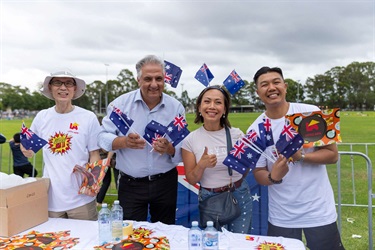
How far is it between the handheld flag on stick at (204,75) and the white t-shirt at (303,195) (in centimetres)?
86

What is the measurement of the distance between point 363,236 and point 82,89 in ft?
14.0

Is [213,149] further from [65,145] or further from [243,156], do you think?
[65,145]

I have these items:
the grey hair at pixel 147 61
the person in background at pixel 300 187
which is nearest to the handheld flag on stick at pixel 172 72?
the grey hair at pixel 147 61

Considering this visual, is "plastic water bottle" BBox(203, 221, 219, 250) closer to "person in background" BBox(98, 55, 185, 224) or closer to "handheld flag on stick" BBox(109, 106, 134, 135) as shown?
"person in background" BBox(98, 55, 185, 224)

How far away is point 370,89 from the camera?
124 feet

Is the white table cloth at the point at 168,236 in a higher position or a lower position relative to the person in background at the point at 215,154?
lower

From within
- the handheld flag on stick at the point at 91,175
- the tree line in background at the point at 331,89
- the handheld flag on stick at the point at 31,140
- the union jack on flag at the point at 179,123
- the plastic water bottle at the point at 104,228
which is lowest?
the plastic water bottle at the point at 104,228

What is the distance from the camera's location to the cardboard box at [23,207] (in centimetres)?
206

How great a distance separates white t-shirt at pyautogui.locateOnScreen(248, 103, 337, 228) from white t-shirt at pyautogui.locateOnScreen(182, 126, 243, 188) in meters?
0.28

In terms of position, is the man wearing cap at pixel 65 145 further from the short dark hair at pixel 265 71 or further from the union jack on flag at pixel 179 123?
the short dark hair at pixel 265 71

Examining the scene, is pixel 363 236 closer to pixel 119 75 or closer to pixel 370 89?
pixel 370 89

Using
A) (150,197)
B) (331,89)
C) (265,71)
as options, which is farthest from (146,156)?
(331,89)

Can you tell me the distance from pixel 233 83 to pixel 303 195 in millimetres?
1170

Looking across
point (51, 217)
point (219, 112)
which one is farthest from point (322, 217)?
point (51, 217)
